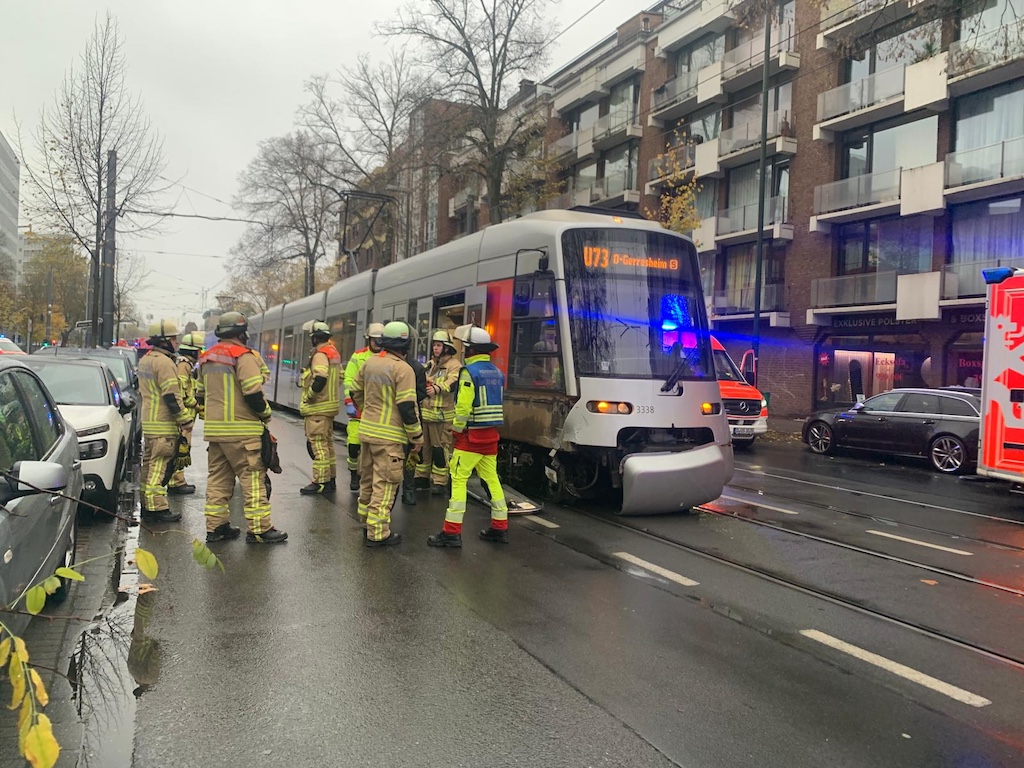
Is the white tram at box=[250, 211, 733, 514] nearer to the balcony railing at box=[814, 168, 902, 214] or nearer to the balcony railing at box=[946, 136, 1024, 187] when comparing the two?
the balcony railing at box=[946, 136, 1024, 187]

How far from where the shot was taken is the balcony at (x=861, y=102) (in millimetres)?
23656

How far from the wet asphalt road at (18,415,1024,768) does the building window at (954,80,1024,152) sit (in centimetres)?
1799

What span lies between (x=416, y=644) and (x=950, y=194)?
74.8ft

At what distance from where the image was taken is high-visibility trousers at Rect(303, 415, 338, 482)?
9148 millimetres

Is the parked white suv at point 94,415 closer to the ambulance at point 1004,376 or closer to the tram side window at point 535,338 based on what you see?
the tram side window at point 535,338

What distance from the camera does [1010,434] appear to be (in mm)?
9609

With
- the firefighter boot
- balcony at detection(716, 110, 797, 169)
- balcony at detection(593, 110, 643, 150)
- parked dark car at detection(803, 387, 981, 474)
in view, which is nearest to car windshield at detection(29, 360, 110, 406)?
the firefighter boot

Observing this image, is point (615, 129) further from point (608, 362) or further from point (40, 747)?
point (40, 747)

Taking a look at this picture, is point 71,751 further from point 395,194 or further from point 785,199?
point 395,194

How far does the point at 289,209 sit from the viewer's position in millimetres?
45031

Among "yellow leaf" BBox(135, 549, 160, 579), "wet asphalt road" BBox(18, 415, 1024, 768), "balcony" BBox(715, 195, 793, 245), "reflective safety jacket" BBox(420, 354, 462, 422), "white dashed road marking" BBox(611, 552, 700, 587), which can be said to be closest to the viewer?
"yellow leaf" BBox(135, 549, 160, 579)

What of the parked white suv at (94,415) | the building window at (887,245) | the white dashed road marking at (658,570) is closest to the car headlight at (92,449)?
the parked white suv at (94,415)

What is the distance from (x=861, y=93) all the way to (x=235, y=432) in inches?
954

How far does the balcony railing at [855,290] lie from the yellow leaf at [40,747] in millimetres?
25176
